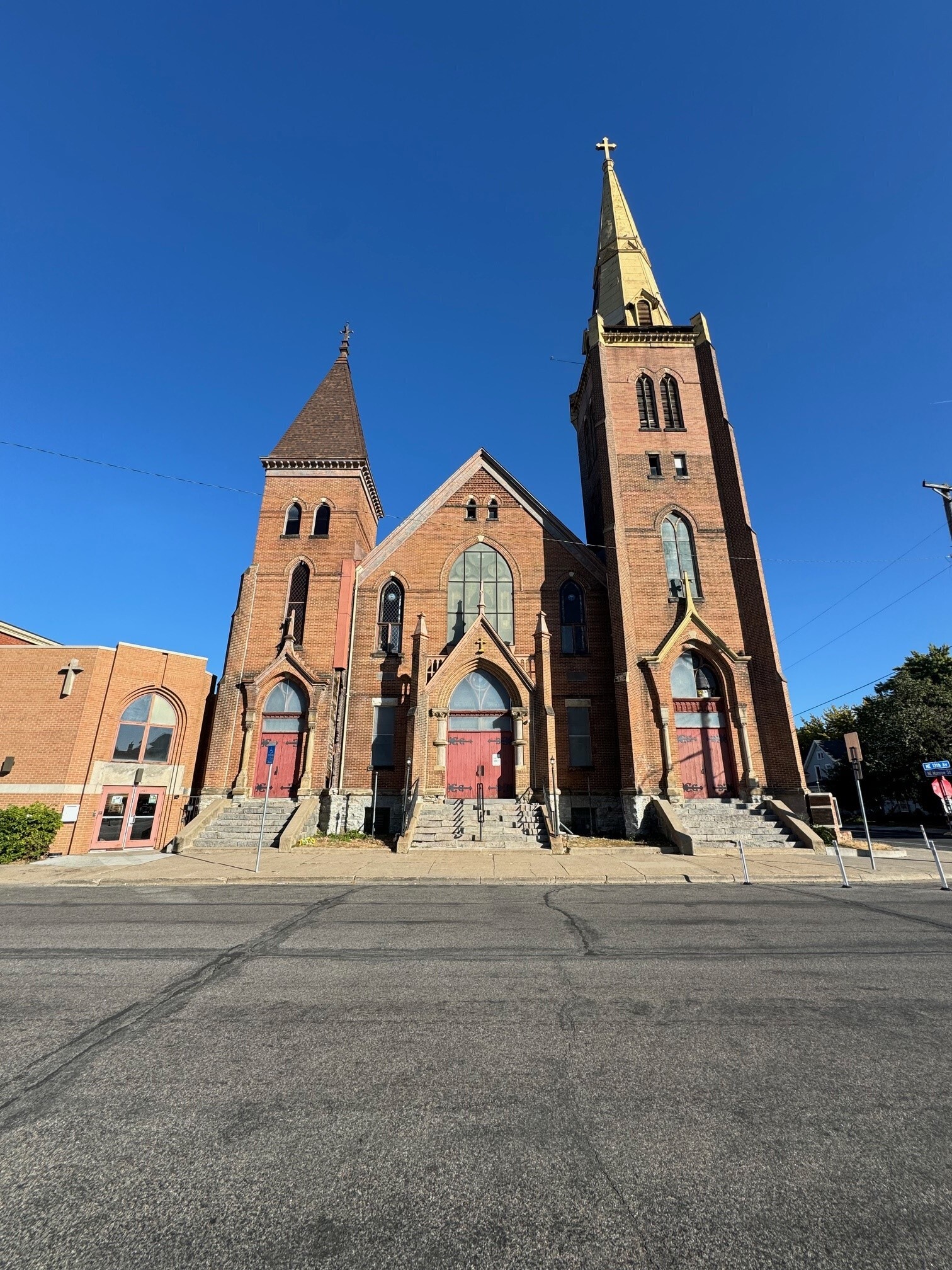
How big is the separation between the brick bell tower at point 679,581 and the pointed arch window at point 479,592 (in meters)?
4.71

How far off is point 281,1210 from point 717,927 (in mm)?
6796

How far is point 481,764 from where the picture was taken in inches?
851

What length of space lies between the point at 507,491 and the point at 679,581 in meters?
9.35

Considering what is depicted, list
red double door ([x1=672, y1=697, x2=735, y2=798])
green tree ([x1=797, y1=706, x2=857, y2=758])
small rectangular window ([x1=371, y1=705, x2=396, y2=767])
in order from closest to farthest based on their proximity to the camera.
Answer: red double door ([x1=672, y1=697, x2=735, y2=798]), small rectangular window ([x1=371, y1=705, x2=396, y2=767]), green tree ([x1=797, y1=706, x2=857, y2=758])

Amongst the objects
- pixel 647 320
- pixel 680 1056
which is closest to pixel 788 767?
pixel 680 1056

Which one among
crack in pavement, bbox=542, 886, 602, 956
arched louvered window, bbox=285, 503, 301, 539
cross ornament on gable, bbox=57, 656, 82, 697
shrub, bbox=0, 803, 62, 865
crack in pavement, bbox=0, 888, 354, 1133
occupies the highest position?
arched louvered window, bbox=285, 503, 301, 539

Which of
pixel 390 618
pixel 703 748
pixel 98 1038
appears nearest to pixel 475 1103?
pixel 98 1038

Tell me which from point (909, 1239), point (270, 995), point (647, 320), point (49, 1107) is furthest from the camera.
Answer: point (647, 320)

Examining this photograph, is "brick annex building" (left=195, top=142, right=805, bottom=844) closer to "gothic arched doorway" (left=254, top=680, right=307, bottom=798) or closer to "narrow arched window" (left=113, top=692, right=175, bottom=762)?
"gothic arched doorway" (left=254, top=680, right=307, bottom=798)

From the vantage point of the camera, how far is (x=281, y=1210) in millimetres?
2275

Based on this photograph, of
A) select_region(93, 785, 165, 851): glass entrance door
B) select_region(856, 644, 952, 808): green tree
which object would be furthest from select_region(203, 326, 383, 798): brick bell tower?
select_region(856, 644, 952, 808): green tree

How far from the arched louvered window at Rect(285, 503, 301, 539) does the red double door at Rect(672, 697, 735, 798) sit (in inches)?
734

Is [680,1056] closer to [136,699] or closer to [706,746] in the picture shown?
[706,746]

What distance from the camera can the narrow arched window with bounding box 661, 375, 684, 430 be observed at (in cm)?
2645
